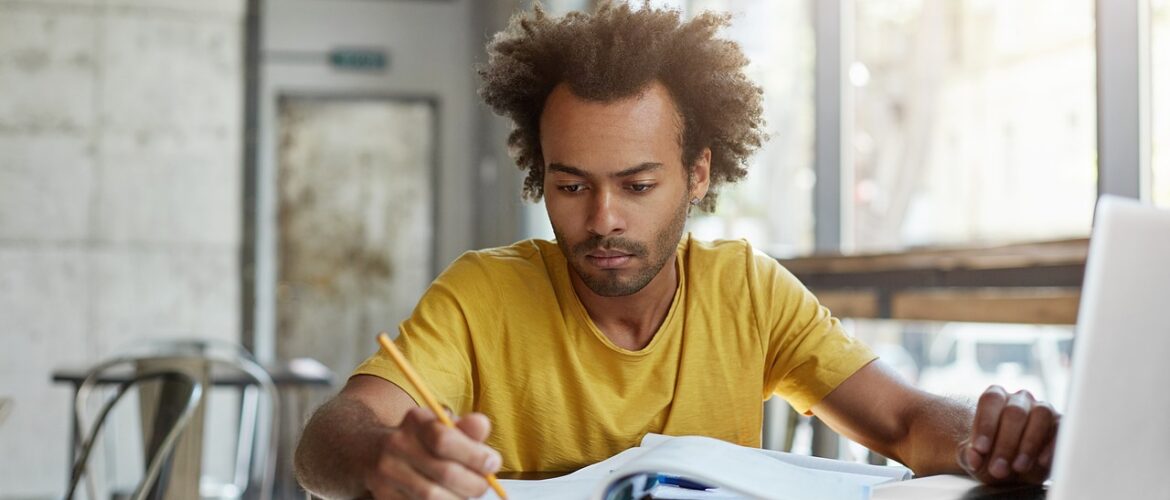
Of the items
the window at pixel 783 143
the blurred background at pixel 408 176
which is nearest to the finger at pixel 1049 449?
the blurred background at pixel 408 176

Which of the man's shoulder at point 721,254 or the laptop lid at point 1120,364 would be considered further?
the man's shoulder at point 721,254

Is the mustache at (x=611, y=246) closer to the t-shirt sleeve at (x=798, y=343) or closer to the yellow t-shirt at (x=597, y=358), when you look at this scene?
the yellow t-shirt at (x=597, y=358)

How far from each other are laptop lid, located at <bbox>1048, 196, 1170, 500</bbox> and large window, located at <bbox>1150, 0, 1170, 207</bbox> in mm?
1745

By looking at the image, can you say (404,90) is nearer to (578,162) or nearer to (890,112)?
(890,112)

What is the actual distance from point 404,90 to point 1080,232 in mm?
5092

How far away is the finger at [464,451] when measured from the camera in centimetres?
85

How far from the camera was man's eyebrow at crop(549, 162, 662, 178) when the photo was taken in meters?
1.46

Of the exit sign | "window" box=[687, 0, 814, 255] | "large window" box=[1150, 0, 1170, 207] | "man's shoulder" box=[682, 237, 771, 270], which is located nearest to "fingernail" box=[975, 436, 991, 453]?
"man's shoulder" box=[682, 237, 771, 270]

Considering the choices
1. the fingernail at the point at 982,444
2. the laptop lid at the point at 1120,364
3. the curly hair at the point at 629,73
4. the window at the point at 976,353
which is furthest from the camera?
the window at the point at 976,353

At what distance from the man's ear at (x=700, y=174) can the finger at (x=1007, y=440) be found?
652mm

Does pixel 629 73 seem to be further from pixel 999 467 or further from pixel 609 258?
pixel 999 467

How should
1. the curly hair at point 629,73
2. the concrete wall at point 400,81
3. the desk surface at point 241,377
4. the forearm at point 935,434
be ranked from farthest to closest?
the concrete wall at point 400,81 → the desk surface at point 241,377 → the curly hair at point 629,73 → the forearm at point 935,434

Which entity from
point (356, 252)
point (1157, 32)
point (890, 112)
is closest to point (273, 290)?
point (356, 252)

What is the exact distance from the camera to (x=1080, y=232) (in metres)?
2.58
